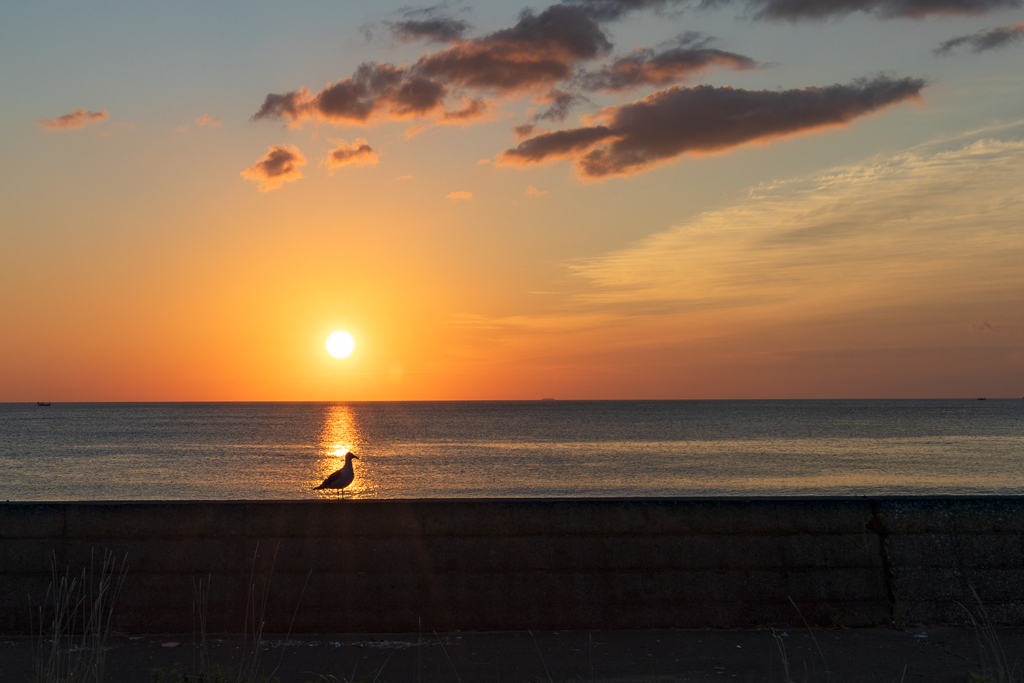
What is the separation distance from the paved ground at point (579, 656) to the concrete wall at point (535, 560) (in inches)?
8.5

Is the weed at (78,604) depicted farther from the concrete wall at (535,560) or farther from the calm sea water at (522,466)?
the calm sea water at (522,466)

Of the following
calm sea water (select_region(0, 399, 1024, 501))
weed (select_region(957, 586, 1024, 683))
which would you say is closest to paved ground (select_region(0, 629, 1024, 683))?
weed (select_region(957, 586, 1024, 683))

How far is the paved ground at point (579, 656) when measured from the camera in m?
5.85

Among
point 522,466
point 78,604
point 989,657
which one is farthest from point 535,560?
point 522,466

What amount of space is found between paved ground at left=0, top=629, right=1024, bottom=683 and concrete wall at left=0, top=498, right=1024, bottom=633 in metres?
0.22

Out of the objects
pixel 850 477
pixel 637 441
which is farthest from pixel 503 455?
pixel 850 477

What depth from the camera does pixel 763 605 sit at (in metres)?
7.26

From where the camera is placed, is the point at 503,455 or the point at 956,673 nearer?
the point at 956,673

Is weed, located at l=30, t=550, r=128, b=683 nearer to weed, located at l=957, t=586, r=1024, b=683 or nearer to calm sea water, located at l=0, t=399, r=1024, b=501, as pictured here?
weed, located at l=957, t=586, r=1024, b=683

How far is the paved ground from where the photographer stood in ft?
19.2

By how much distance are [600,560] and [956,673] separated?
9.84ft

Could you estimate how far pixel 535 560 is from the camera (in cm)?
740

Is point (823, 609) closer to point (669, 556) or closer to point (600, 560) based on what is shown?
point (669, 556)

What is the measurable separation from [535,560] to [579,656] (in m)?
1.17
